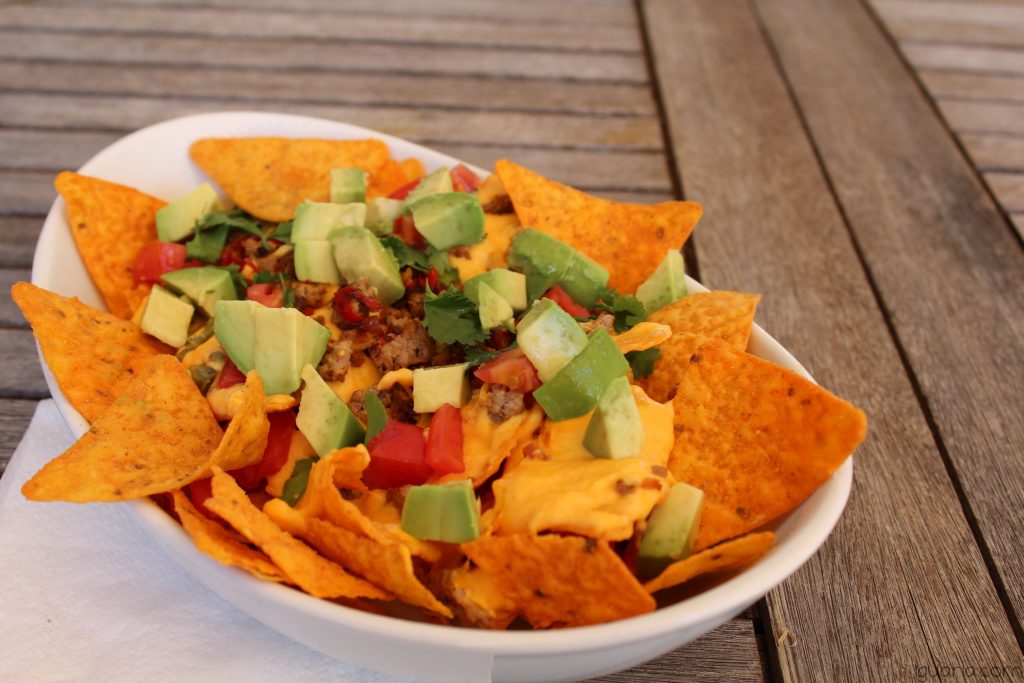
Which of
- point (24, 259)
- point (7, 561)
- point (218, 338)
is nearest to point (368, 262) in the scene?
point (218, 338)

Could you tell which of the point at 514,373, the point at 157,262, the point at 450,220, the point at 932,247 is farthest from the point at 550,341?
the point at 932,247

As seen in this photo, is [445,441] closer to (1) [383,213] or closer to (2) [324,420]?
(2) [324,420]

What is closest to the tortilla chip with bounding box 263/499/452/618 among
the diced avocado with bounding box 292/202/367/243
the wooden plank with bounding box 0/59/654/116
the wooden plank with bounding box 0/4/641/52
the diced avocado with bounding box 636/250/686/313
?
the diced avocado with bounding box 292/202/367/243

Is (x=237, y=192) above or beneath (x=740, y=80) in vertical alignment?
above

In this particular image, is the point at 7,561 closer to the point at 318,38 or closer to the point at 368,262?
the point at 368,262

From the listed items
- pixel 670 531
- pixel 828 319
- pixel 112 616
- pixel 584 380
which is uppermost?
pixel 584 380

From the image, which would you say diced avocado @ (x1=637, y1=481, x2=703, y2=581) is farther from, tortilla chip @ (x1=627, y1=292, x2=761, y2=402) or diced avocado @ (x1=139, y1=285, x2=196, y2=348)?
diced avocado @ (x1=139, y1=285, x2=196, y2=348)
